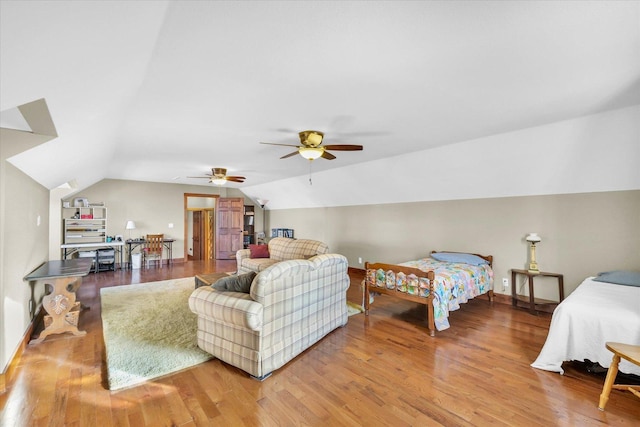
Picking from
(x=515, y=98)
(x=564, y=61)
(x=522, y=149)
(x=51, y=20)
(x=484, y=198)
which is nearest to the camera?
(x=51, y=20)

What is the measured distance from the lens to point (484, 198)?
4820mm

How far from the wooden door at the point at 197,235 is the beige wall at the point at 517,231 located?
230 inches

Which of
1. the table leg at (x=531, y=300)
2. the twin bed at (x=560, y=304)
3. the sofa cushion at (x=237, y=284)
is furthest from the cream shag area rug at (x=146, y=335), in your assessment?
the table leg at (x=531, y=300)

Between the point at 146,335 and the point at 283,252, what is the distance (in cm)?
286

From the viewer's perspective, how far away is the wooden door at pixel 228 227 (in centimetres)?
888

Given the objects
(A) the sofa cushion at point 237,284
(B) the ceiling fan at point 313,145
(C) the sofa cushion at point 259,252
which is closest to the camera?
(A) the sofa cushion at point 237,284

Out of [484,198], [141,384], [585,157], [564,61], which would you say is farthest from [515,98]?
[141,384]

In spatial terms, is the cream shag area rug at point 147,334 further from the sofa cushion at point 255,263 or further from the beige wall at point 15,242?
the sofa cushion at point 255,263

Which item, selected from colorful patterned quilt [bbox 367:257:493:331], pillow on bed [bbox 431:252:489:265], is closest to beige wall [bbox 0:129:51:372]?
colorful patterned quilt [bbox 367:257:493:331]

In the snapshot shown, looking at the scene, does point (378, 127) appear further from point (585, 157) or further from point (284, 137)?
point (585, 157)

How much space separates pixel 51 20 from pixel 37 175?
127 inches

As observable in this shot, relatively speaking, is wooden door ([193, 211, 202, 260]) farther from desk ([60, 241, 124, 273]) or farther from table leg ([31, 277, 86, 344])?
table leg ([31, 277, 86, 344])

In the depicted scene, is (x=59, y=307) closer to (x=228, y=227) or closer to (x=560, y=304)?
(x=560, y=304)

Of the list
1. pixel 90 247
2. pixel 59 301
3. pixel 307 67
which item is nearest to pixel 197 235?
pixel 90 247
